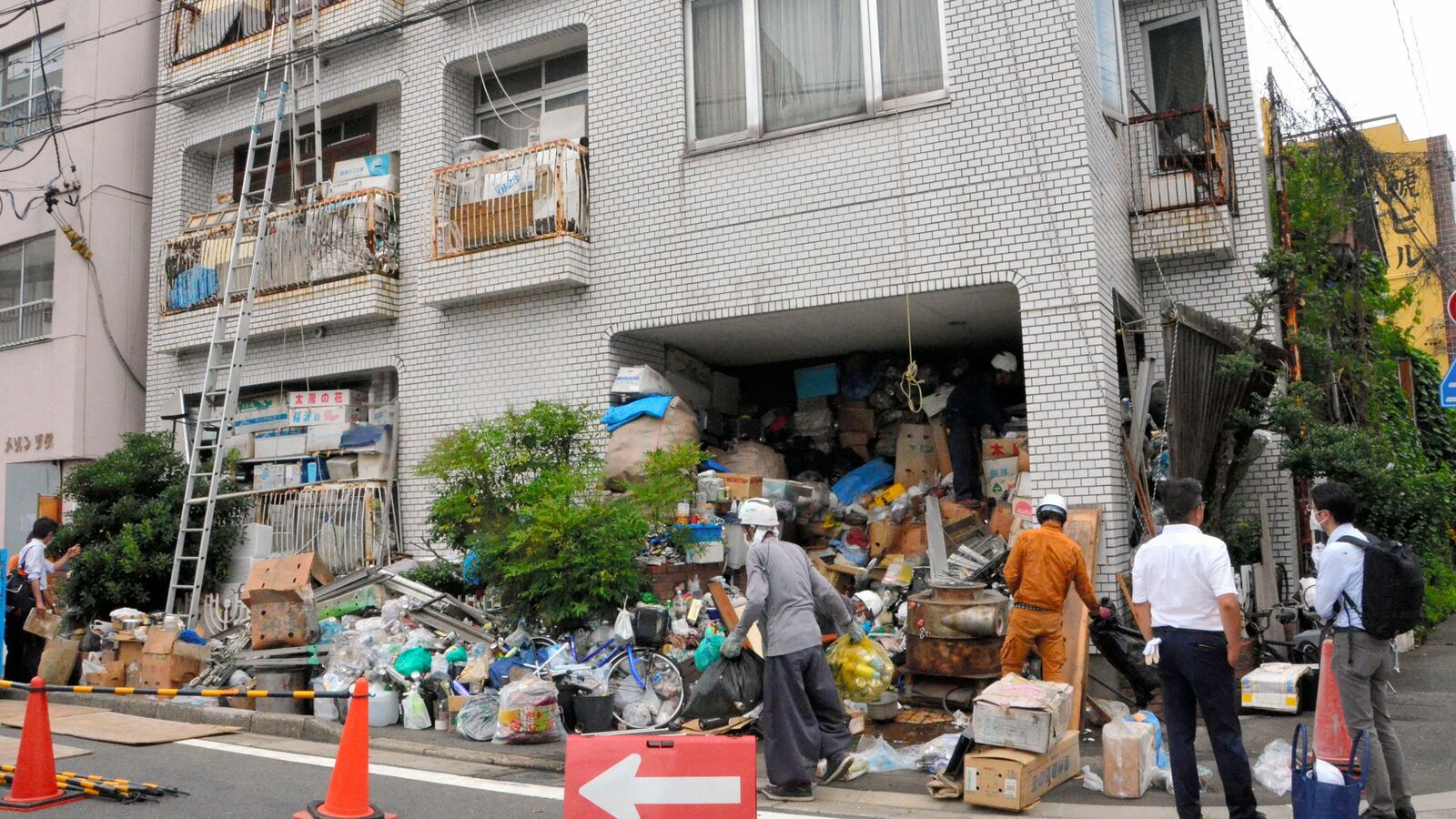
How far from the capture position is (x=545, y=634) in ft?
30.5

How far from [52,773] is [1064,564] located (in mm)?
6542

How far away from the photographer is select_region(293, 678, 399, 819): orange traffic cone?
219 inches

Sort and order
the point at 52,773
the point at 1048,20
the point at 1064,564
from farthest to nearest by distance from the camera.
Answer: the point at 1048,20, the point at 1064,564, the point at 52,773

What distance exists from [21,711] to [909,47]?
1043cm

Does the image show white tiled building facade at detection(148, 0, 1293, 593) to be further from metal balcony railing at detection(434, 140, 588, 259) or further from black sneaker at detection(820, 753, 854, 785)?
black sneaker at detection(820, 753, 854, 785)

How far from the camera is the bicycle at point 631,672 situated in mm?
8211

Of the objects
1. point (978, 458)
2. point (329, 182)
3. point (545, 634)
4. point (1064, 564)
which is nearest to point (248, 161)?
point (329, 182)

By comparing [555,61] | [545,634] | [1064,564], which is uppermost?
[555,61]

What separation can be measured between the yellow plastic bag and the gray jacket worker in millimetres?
864

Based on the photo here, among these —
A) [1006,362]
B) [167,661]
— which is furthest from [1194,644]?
[167,661]

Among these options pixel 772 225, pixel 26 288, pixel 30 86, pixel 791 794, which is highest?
pixel 30 86

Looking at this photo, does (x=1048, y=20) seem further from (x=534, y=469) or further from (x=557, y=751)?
(x=557, y=751)

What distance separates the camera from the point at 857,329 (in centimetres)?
1127

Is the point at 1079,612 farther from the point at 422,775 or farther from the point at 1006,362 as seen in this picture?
the point at 422,775
